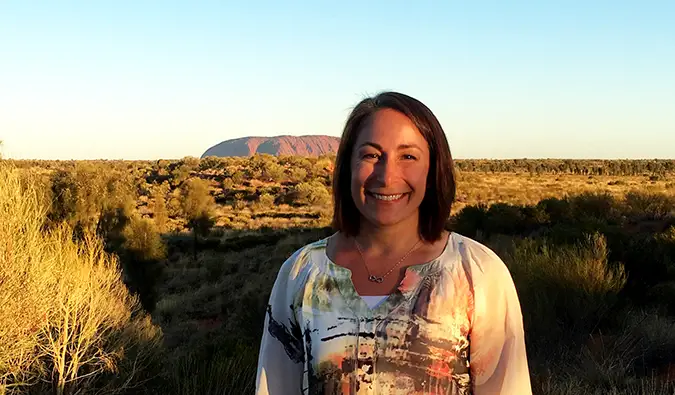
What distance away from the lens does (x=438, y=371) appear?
162 centimetres

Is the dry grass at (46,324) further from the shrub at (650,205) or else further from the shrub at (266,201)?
the shrub at (266,201)

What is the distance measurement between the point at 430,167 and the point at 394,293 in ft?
1.39

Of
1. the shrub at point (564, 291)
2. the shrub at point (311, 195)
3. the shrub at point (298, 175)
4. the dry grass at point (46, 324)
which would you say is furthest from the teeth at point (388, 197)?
the shrub at point (298, 175)

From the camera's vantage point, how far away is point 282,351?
1.89 metres

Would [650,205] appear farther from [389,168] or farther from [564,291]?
[389,168]

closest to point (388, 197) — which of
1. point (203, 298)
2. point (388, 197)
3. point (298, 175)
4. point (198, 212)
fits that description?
point (388, 197)

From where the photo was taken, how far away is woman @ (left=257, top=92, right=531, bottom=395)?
1645 millimetres

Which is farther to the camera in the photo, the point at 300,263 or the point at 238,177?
the point at 238,177

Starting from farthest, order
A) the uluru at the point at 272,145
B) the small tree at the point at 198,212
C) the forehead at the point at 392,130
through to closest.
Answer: the uluru at the point at 272,145 → the small tree at the point at 198,212 → the forehead at the point at 392,130

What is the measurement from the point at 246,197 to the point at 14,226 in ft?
131

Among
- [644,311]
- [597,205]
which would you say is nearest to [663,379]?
[644,311]

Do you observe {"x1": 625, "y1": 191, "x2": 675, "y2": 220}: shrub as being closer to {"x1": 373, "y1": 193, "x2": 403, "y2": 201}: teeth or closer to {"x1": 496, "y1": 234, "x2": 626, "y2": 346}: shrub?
{"x1": 496, "y1": 234, "x2": 626, "y2": 346}: shrub

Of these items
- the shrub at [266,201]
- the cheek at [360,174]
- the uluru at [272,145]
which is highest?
the uluru at [272,145]

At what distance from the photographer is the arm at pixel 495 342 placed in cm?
164
